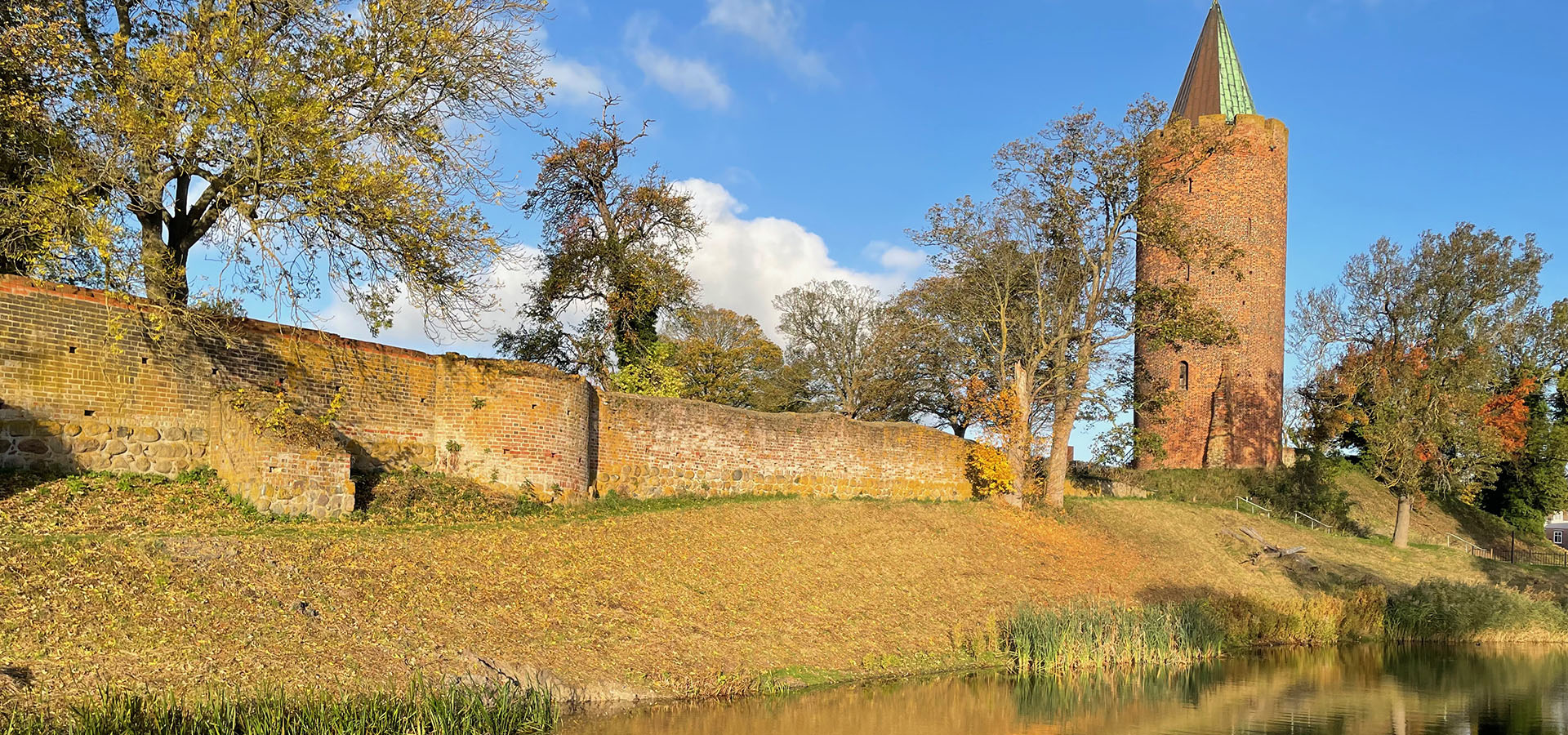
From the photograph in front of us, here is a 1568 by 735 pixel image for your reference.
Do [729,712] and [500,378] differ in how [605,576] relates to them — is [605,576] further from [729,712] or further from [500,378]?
[500,378]

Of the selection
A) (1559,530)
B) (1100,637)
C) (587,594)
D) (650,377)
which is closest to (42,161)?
(587,594)

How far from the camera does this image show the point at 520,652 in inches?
480

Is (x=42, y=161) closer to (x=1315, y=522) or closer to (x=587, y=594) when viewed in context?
(x=587, y=594)

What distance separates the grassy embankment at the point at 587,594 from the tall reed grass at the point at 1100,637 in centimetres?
6

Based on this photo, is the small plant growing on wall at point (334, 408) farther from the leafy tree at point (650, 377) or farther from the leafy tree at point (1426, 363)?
the leafy tree at point (1426, 363)

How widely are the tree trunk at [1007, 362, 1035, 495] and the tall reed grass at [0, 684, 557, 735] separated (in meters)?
17.1

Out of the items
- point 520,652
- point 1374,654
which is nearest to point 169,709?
point 520,652

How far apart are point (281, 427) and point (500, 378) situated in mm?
Answer: 3902

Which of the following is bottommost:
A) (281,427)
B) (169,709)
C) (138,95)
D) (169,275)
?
(169,709)

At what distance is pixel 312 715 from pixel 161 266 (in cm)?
787

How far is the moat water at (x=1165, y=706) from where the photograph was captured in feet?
40.1

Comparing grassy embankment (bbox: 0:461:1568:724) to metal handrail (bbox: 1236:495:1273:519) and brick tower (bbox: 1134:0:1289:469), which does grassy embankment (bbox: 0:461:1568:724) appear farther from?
brick tower (bbox: 1134:0:1289:469)

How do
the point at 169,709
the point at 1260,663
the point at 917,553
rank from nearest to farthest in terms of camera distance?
the point at 169,709 → the point at 1260,663 → the point at 917,553

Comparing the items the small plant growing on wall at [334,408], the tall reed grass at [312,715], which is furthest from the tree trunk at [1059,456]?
the tall reed grass at [312,715]
